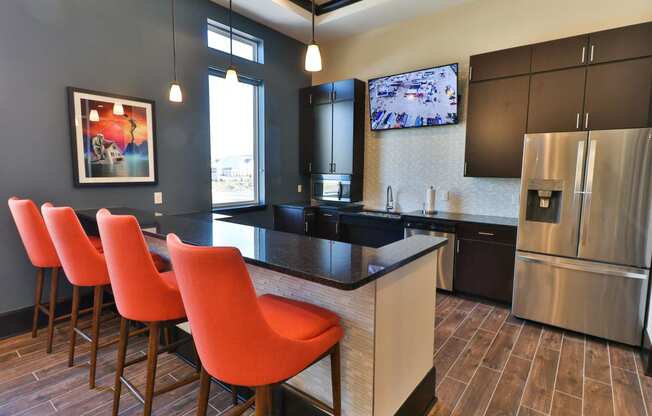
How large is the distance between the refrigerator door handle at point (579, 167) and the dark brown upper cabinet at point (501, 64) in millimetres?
984

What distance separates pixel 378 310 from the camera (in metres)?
1.44

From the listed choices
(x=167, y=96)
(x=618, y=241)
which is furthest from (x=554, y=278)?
(x=167, y=96)

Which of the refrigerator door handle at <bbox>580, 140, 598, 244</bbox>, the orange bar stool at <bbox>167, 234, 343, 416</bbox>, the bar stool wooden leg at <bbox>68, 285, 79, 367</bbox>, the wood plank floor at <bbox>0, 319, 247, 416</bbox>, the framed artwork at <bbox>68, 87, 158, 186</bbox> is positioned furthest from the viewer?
the framed artwork at <bbox>68, 87, 158, 186</bbox>

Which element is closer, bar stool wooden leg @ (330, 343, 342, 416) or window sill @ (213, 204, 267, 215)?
bar stool wooden leg @ (330, 343, 342, 416)

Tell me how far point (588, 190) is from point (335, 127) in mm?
2959

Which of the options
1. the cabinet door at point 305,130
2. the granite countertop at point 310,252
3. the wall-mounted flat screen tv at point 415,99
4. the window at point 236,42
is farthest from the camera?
the cabinet door at point 305,130

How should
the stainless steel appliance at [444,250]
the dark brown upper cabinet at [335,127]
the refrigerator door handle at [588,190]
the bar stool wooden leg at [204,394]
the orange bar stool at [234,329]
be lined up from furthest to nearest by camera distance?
the dark brown upper cabinet at [335,127] → the stainless steel appliance at [444,250] → the refrigerator door handle at [588,190] → the bar stool wooden leg at [204,394] → the orange bar stool at [234,329]

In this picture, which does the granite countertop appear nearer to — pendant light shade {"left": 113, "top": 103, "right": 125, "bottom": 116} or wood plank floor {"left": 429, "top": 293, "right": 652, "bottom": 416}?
wood plank floor {"left": 429, "top": 293, "right": 652, "bottom": 416}

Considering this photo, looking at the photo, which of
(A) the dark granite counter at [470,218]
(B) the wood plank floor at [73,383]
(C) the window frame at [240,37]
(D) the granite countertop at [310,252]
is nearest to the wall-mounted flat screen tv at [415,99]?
(A) the dark granite counter at [470,218]

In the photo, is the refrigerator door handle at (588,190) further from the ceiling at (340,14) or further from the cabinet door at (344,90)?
the cabinet door at (344,90)

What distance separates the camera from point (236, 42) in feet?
13.9

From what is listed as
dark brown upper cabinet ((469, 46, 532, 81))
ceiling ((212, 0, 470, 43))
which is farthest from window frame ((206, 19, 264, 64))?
dark brown upper cabinet ((469, 46, 532, 81))

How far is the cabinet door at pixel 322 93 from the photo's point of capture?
4.72 meters

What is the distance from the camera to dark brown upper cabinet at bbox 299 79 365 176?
456 cm
